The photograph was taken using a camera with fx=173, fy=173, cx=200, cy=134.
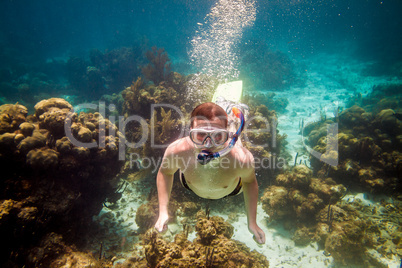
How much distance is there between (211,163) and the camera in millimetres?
2658

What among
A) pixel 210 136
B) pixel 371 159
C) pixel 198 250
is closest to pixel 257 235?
pixel 198 250

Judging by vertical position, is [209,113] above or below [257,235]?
above

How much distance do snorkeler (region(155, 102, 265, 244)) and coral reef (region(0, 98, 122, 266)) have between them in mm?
2629

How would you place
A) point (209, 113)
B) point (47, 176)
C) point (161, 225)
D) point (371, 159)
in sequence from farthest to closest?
point (371, 159)
point (47, 176)
point (161, 225)
point (209, 113)

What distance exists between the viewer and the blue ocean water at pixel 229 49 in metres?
17.4

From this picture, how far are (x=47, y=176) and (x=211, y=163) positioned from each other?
3.90 m

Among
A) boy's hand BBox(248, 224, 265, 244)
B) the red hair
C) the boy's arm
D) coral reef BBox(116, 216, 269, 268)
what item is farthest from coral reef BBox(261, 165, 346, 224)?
the red hair

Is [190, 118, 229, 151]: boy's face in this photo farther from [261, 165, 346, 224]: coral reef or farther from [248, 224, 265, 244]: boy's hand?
[261, 165, 346, 224]: coral reef

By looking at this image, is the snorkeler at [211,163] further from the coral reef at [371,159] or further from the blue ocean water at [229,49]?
the coral reef at [371,159]

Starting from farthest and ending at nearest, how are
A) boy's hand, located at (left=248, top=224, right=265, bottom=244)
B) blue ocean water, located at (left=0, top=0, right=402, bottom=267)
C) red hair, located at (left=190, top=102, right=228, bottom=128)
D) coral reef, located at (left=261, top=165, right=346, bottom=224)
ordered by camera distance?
blue ocean water, located at (left=0, top=0, right=402, bottom=267)
coral reef, located at (left=261, top=165, right=346, bottom=224)
boy's hand, located at (left=248, top=224, right=265, bottom=244)
red hair, located at (left=190, top=102, right=228, bottom=128)

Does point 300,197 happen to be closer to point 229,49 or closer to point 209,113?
point 209,113

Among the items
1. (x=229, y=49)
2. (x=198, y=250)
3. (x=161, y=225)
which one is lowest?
(x=198, y=250)

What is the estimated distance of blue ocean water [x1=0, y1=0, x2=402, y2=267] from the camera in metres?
17.4

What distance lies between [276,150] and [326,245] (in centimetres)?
383
